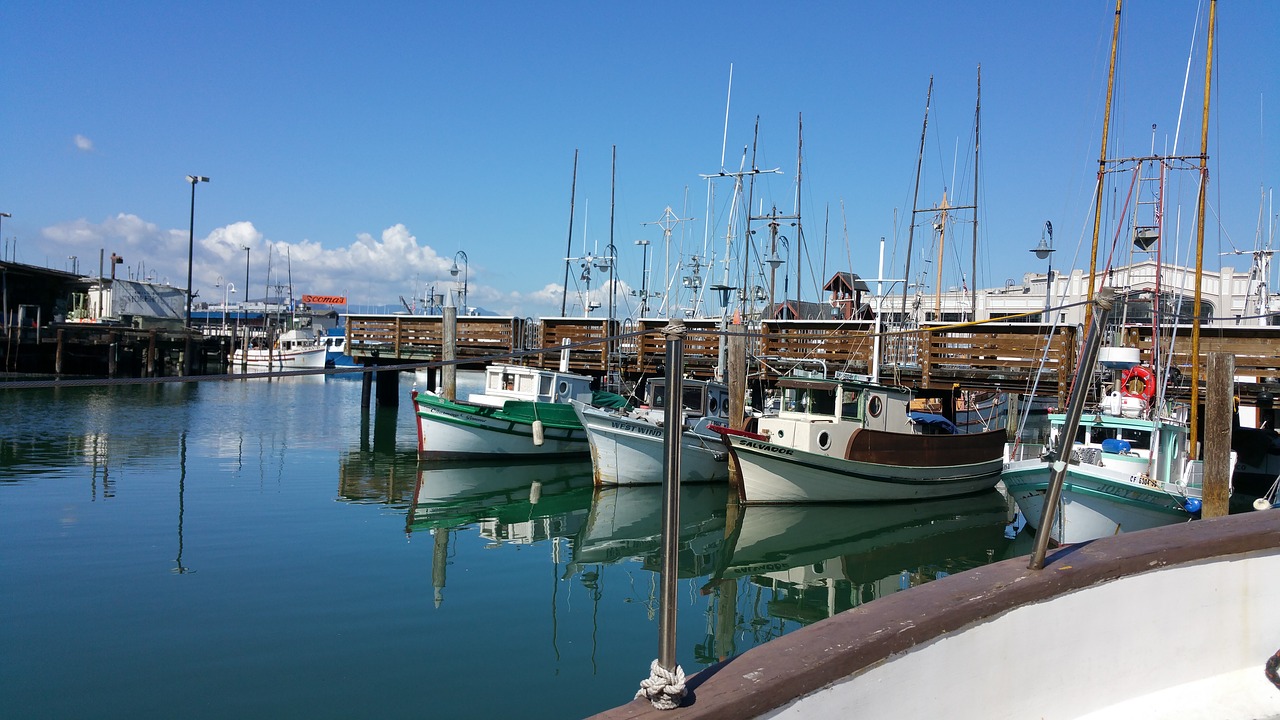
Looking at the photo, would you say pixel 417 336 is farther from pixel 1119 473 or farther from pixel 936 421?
pixel 1119 473

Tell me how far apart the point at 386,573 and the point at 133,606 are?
2891 mm

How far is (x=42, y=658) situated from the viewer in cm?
787

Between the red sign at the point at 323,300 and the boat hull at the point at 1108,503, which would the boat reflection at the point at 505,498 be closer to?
the boat hull at the point at 1108,503

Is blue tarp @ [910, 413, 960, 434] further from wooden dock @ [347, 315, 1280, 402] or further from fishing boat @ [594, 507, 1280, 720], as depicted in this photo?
fishing boat @ [594, 507, 1280, 720]

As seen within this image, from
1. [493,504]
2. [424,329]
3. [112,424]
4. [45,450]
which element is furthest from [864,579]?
[112,424]

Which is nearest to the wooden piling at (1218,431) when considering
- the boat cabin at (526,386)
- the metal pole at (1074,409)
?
the metal pole at (1074,409)

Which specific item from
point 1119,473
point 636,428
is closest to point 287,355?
point 636,428

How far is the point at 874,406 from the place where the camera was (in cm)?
1792

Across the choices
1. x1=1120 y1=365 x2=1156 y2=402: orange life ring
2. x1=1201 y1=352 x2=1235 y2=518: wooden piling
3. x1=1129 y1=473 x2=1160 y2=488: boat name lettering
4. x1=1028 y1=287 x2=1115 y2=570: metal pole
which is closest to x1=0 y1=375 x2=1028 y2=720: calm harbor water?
x1=1129 y1=473 x2=1160 y2=488: boat name lettering

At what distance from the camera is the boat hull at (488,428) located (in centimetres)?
2278

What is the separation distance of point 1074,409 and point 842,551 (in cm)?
1068

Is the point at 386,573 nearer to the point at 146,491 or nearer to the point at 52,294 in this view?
the point at 146,491

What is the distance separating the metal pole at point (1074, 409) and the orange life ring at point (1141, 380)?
13.9m

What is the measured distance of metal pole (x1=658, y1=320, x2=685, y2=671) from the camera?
313 centimetres
